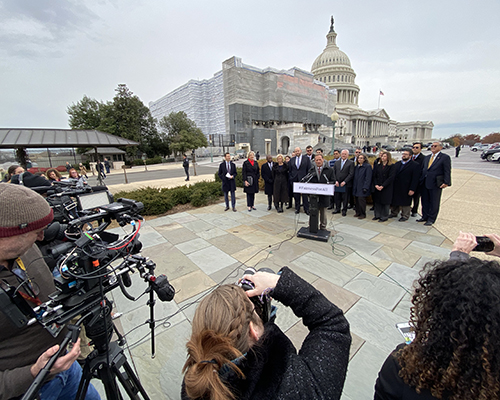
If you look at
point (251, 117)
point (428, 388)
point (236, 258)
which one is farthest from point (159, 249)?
point (251, 117)

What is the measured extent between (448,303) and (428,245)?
483 centimetres

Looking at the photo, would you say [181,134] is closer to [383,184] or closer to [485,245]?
[383,184]

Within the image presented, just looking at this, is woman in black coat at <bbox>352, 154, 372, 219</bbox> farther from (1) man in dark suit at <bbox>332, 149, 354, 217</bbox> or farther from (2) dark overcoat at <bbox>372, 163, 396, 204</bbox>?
(2) dark overcoat at <bbox>372, 163, 396, 204</bbox>

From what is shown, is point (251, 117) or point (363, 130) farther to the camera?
point (363, 130)

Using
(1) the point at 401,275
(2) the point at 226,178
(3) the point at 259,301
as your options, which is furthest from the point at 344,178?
(3) the point at 259,301

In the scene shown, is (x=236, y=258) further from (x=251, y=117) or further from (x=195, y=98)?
(x=195, y=98)

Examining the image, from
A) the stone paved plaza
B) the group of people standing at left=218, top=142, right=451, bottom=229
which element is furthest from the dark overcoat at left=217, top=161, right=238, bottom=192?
the stone paved plaza

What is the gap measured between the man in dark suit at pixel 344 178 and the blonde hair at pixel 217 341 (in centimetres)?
624

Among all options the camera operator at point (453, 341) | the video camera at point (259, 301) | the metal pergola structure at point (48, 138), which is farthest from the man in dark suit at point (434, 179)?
the metal pergola structure at point (48, 138)

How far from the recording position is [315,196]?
4977 millimetres

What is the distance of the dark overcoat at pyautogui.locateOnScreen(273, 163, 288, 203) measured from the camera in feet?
23.6

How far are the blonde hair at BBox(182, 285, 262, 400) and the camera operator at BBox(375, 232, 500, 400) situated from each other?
652mm

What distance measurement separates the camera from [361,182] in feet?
20.5

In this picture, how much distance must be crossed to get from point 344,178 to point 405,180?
5.12ft
